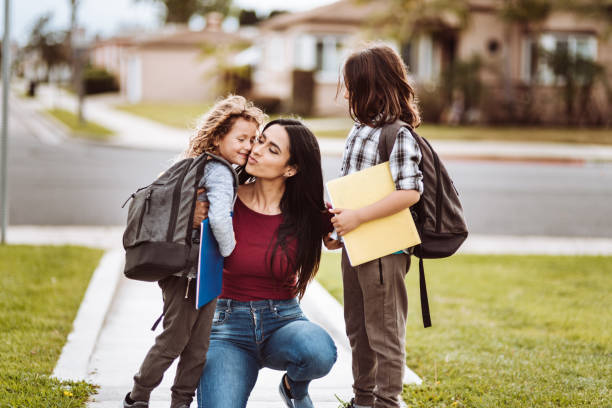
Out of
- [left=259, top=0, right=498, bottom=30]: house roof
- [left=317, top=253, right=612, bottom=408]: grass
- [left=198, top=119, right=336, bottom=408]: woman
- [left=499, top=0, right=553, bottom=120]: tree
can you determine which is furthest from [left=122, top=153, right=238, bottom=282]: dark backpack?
[left=259, top=0, right=498, bottom=30]: house roof

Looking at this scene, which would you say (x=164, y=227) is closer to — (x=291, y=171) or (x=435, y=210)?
(x=291, y=171)

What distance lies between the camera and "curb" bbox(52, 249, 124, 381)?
4.27 meters

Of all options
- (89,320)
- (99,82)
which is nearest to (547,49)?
(89,320)

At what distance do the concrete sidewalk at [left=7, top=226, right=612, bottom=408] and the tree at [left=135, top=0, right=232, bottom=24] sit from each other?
78446 millimetres

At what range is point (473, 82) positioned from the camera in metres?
26.6

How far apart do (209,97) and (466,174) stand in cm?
3188

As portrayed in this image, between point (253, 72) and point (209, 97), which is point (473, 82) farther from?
point (209, 97)

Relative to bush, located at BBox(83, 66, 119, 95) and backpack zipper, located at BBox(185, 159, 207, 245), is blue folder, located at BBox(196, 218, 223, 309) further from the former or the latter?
bush, located at BBox(83, 66, 119, 95)

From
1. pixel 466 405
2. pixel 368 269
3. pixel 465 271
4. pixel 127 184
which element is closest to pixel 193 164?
A: pixel 368 269

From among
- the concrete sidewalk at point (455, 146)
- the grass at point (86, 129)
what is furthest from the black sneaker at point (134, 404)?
the grass at point (86, 129)

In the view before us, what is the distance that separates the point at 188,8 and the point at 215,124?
8382 centimetres

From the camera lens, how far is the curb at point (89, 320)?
4273mm

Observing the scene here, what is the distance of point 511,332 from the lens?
5.30 meters

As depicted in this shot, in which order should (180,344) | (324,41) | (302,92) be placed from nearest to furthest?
(180,344), (302,92), (324,41)
